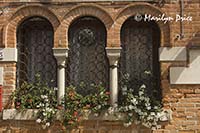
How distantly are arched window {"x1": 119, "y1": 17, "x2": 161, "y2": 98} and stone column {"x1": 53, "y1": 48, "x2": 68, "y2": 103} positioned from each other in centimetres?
104

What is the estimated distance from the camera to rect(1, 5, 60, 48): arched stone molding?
694 centimetres

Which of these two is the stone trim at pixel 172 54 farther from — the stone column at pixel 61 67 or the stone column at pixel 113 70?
the stone column at pixel 61 67

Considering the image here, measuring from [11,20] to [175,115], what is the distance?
10.8 ft

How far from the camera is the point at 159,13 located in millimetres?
6852

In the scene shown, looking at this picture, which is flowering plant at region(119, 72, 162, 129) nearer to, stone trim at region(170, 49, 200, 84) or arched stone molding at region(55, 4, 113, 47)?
stone trim at region(170, 49, 200, 84)

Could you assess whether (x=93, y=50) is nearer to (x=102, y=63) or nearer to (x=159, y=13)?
(x=102, y=63)

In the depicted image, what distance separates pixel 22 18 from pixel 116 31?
66.2 inches

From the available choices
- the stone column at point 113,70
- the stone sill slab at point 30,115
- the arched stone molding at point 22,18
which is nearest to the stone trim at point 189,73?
the stone column at point 113,70

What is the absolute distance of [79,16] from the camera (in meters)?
6.93

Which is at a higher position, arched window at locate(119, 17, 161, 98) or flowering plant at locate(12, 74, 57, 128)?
arched window at locate(119, 17, 161, 98)

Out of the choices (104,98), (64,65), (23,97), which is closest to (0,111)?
(23,97)

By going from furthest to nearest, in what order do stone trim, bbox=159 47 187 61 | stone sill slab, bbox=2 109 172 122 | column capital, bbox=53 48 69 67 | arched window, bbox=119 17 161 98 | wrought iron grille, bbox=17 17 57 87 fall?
wrought iron grille, bbox=17 17 57 87
arched window, bbox=119 17 161 98
column capital, bbox=53 48 69 67
stone trim, bbox=159 47 187 61
stone sill slab, bbox=2 109 172 122

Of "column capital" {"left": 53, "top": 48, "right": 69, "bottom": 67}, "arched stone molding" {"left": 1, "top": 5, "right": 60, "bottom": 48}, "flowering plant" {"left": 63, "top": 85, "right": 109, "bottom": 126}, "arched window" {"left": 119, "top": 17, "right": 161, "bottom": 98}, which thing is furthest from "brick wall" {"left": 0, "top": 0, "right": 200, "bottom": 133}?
"arched window" {"left": 119, "top": 17, "right": 161, "bottom": 98}

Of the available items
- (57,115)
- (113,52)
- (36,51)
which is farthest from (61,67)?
(113,52)
